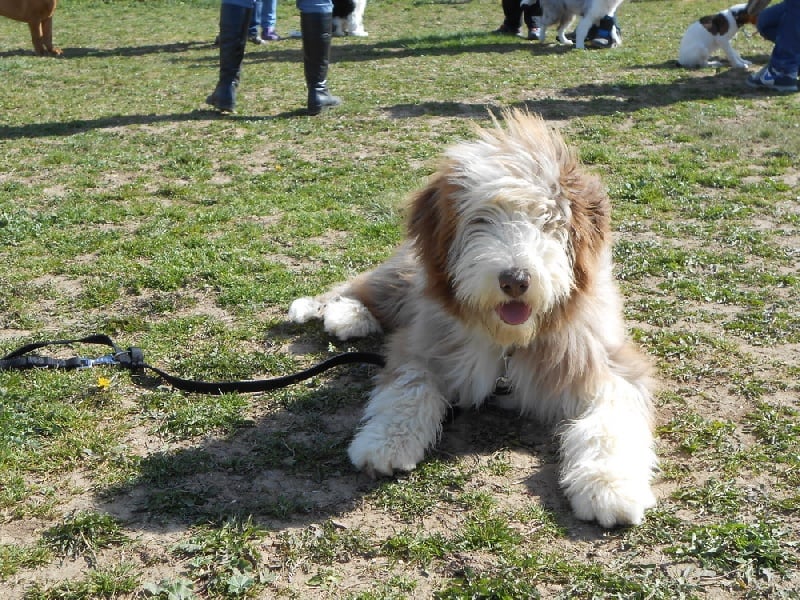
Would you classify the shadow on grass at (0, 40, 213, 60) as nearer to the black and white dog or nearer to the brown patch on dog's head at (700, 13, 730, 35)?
the black and white dog

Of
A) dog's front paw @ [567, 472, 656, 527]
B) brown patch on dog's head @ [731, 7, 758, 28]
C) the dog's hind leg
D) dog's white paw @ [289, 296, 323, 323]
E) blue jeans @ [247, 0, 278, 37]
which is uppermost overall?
brown patch on dog's head @ [731, 7, 758, 28]

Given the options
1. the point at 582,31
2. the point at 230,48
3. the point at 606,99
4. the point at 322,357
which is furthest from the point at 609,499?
the point at 582,31

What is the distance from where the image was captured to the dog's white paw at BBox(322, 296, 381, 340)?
4449 mm

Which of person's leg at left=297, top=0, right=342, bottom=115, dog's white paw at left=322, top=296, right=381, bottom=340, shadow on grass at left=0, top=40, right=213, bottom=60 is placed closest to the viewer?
dog's white paw at left=322, top=296, right=381, bottom=340

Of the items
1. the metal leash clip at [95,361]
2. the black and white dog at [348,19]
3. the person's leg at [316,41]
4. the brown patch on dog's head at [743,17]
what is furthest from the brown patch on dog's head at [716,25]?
the metal leash clip at [95,361]

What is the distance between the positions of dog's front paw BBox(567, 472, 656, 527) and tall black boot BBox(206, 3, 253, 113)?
7.12 meters

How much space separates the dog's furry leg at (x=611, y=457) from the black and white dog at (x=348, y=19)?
13.3 m

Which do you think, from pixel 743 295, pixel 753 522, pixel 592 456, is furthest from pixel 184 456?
pixel 743 295

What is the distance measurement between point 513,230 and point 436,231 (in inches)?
14.0

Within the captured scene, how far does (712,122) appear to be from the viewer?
8797 mm

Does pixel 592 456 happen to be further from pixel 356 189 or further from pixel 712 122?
pixel 712 122

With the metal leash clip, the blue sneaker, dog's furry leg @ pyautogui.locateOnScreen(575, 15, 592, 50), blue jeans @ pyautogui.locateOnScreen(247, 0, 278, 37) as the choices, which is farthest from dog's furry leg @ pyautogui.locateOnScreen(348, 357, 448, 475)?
blue jeans @ pyautogui.locateOnScreen(247, 0, 278, 37)

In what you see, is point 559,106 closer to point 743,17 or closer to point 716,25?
point 716,25

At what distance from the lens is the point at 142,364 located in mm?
3943
